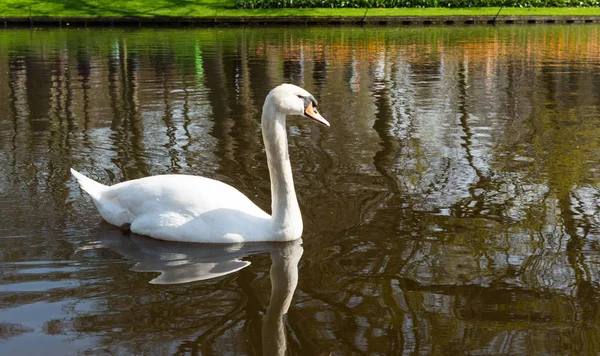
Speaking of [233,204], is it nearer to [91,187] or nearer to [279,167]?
[279,167]

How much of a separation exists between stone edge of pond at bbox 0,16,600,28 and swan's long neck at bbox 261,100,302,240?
31.3m

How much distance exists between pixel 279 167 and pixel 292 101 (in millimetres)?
484

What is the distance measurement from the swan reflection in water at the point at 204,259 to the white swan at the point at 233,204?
7cm

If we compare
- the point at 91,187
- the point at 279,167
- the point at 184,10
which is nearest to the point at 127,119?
the point at 91,187

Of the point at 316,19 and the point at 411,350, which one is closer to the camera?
the point at 411,350

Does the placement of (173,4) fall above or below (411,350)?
above

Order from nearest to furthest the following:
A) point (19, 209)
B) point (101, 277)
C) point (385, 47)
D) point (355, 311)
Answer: point (355, 311)
point (101, 277)
point (19, 209)
point (385, 47)

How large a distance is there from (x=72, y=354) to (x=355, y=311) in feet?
5.18

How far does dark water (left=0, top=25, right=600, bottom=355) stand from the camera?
4.55m

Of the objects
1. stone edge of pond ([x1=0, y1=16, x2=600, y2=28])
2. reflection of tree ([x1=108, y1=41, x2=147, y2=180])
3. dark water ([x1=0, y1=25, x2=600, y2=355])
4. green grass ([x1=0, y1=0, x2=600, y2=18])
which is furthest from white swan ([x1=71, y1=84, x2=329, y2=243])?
green grass ([x1=0, y1=0, x2=600, y2=18])

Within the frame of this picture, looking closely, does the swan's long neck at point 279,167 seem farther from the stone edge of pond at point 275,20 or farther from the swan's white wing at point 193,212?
the stone edge of pond at point 275,20

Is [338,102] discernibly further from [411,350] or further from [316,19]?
[316,19]

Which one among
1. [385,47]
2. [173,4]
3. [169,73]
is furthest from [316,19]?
[169,73]

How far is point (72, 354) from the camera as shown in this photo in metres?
4.22
